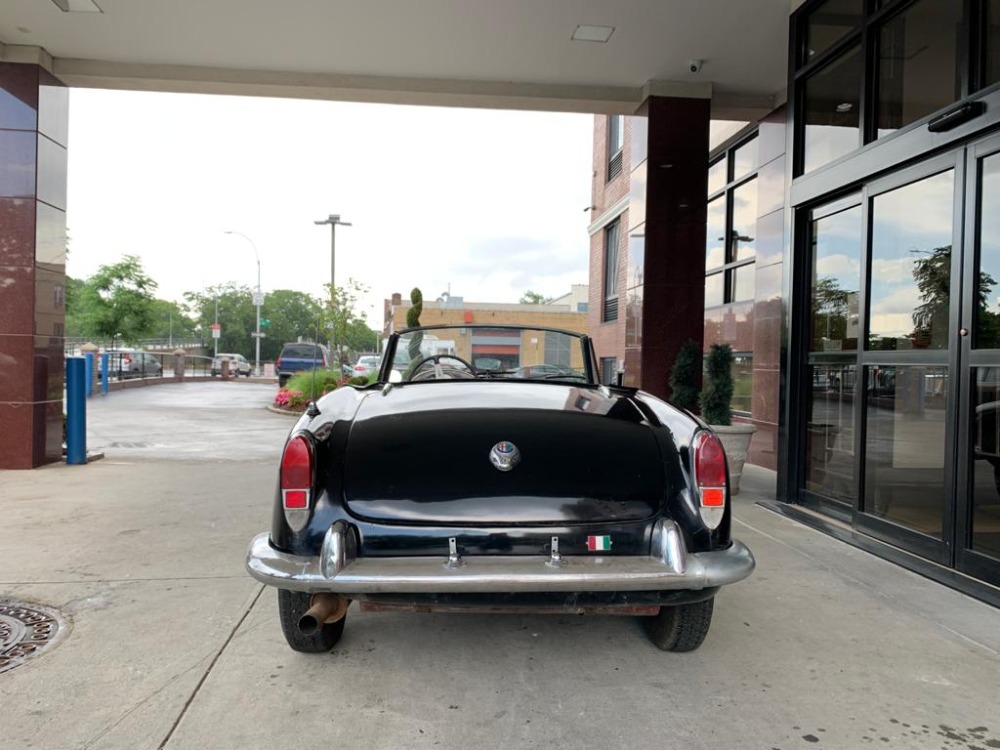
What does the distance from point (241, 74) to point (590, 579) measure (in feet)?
27.4

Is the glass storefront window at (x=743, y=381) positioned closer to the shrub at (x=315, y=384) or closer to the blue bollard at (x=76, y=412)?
the blue bollard at (x=76, y=412)

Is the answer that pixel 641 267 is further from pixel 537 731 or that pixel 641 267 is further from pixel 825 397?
pixel 537 731

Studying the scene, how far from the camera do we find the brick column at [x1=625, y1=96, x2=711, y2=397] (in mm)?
8461

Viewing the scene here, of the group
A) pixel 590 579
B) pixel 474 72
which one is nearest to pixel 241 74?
pixel 474 72

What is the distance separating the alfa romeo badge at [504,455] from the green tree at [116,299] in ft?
117

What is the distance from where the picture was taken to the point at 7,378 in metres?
7.63

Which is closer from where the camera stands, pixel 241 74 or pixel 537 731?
pixel 537 731

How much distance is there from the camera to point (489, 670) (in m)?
2.87

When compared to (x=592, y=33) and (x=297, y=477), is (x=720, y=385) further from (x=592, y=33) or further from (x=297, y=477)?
(x=297, y=477)

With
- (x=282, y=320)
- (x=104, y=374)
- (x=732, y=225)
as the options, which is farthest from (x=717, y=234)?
(x=282, y=320)

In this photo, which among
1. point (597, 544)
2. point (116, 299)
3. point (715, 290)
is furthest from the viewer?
point (116, 299)

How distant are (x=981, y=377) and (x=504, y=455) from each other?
3135 mm

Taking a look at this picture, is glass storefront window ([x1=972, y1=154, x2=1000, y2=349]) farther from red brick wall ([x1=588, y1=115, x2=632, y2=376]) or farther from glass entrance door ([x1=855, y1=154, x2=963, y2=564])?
red brick wall ([x1=588, y1=115, x2=632, y2=376])

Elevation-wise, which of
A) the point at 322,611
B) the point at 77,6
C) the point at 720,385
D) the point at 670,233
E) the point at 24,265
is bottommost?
the point at 322,611
